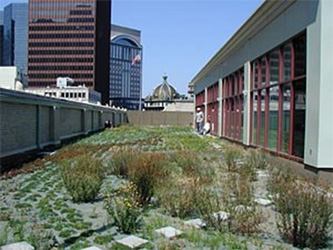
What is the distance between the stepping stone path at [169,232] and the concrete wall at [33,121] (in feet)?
28.5

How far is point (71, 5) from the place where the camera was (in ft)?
319

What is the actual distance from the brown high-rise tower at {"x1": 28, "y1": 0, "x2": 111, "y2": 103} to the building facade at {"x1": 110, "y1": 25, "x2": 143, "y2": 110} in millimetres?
3310

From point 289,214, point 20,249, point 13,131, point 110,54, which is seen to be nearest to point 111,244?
point 20,249

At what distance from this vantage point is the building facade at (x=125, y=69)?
8979 centimetres

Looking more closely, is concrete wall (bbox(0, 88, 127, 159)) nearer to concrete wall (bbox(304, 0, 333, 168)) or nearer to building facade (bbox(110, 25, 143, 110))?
concrete wall (bbox(304, 0, 333, 168))

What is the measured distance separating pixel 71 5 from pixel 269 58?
300 ft

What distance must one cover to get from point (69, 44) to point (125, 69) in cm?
1521

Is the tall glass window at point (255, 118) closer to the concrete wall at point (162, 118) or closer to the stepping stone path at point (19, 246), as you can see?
the stepping stone path at point (19, 246)

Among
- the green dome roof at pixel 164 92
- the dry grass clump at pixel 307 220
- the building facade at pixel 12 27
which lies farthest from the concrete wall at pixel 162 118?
the dry grass clump at pixel 307 220

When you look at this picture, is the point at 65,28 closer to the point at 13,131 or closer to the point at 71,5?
the point at 71,5

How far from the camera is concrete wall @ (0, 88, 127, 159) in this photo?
1273cm

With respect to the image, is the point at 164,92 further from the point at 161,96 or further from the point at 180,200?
the point at 180,200

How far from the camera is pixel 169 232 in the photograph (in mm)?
4934

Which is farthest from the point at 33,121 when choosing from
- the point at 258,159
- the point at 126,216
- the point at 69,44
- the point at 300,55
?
the point at 69,44
